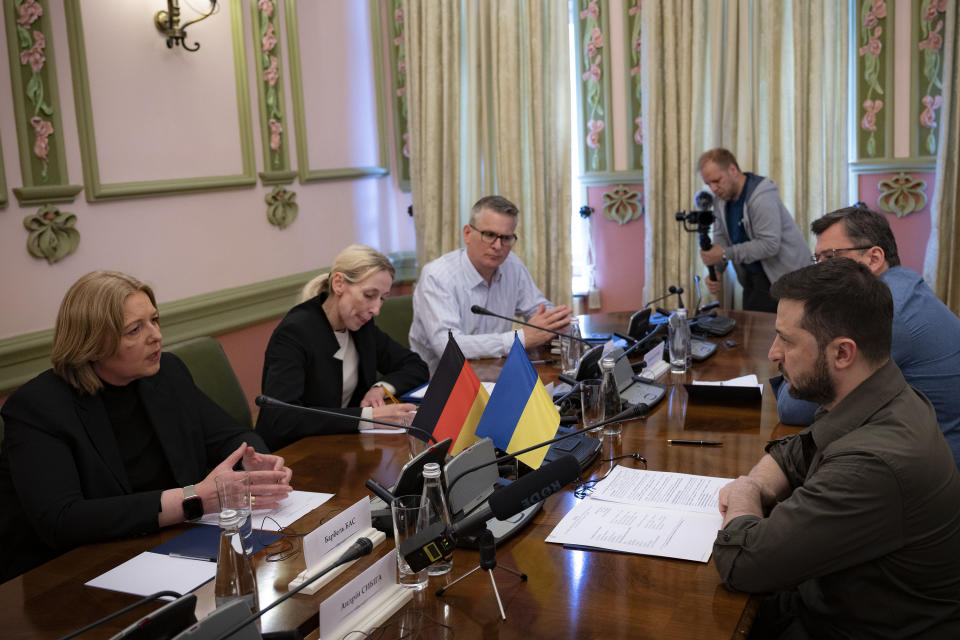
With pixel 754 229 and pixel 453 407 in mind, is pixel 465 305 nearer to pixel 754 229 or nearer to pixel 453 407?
pixel 453 407

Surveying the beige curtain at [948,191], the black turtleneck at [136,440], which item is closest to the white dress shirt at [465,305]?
the black turtleneck at [136,440]

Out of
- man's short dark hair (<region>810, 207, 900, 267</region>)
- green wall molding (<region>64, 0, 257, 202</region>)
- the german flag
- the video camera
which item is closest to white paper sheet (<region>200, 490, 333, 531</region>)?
the german flag

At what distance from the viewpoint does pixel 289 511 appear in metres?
1.81

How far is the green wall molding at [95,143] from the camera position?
3.33 m

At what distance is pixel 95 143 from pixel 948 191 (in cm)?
397

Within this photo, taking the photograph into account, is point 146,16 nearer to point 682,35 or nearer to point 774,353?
point 682,35

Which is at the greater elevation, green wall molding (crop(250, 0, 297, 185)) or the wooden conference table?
green wall molding (crop(250, 0, 297, 185))

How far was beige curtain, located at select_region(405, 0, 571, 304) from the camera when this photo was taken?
5.00m

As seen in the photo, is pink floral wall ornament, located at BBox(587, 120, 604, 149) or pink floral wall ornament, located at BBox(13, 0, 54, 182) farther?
pink floral wall ornament, located at BBox(587, 120, 604, 149)

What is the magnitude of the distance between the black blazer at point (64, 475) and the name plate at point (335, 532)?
17.5 inches

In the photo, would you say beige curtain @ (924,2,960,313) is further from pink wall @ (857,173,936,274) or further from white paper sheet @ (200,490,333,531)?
white paper sheet @ (200,490,333,531)

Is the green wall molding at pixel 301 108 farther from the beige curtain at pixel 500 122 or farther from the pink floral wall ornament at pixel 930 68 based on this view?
the pink floral wall ornament at pixel 930 68

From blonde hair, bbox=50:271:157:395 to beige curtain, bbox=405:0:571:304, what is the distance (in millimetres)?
3408

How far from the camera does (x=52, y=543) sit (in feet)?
5.77
